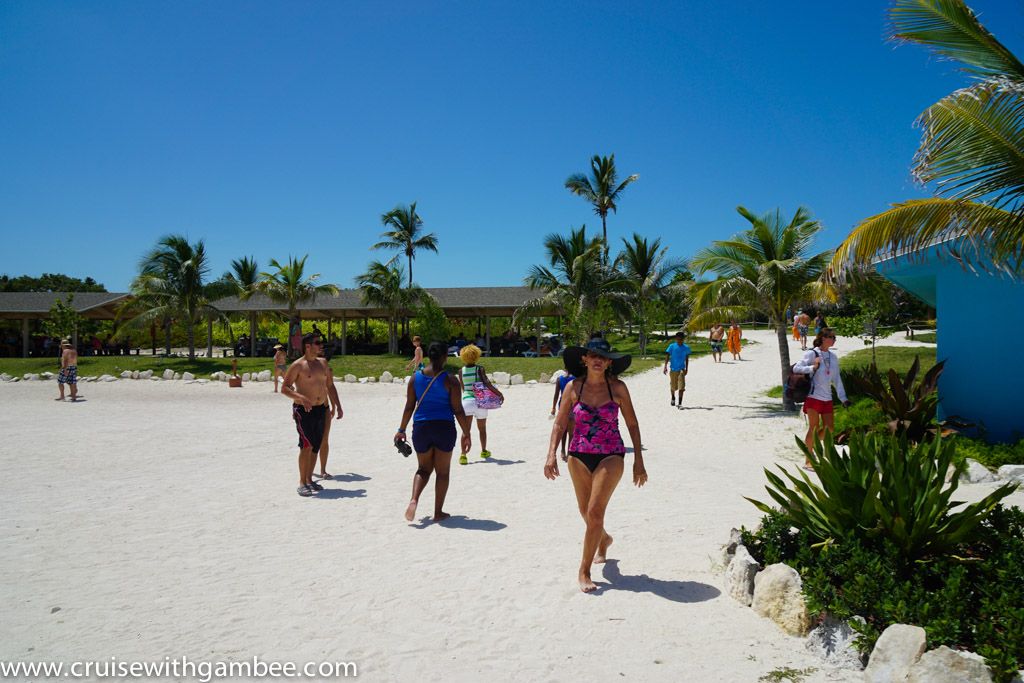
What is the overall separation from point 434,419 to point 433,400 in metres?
0.18

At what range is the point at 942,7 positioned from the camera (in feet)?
17.1

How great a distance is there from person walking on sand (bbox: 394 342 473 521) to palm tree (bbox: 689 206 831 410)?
8944 mm

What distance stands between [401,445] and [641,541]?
7.33 feet

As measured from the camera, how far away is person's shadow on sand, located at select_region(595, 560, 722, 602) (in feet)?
13.8

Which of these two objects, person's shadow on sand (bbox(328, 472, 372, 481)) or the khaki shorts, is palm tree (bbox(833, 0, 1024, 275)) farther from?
the khaki shorts

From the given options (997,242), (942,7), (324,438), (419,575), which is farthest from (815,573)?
(324,438)

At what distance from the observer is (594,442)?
167 inches

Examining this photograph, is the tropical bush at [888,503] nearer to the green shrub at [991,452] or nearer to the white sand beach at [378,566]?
the white sand beach at [378,566]

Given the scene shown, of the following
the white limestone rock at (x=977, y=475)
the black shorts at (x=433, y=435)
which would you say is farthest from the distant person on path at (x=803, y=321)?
the black shorts at (x=433, y=435)

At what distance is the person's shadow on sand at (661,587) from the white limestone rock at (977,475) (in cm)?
480

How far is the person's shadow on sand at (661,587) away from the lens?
13.8 ft

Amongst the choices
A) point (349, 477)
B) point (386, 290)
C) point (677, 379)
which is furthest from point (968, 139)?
point (386, 290)

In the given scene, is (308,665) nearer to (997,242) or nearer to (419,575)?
(419,575)

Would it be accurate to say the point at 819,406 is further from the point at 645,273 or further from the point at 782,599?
the point at 645,273
